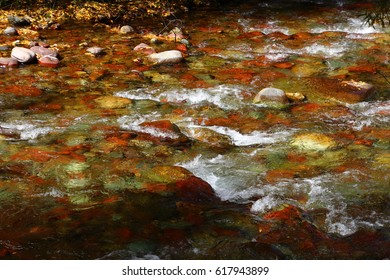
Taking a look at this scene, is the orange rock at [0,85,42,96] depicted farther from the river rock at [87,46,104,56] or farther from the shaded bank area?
the shaded bank area

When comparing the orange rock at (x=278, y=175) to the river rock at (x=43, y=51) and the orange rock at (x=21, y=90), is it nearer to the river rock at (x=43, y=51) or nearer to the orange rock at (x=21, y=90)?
the orange rock at (x=21, y=90)

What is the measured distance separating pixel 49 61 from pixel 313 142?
13.2 feet

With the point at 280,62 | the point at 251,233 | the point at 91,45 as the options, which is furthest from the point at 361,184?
the point at 91,45

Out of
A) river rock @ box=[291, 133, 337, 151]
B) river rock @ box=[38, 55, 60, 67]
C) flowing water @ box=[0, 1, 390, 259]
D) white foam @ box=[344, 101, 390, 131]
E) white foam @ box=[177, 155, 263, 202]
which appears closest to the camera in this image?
flowing water @ box=[0, 1, 390, 259]

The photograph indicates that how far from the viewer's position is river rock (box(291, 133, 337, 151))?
449 cm

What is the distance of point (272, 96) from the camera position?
555 centimetres

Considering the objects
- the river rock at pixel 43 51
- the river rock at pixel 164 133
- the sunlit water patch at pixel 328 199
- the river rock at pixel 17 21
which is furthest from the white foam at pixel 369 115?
the river rock at pixel 17 21

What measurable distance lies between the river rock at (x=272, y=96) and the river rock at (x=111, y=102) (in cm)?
149

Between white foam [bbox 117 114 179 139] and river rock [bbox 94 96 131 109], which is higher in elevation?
white foam [bbox 117 114 179 139]

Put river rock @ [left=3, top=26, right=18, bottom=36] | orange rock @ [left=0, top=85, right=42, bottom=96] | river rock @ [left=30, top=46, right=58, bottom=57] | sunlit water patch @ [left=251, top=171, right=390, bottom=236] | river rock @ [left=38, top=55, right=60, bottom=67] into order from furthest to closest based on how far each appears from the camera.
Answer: river rock @ [left=3, top=26, right=18, bottom=36] < river rock @ [left=30, top=46, right=58, bottom=57] < river rock @ [left=38, top=55, right=60, bottom=67] < orange rock @ [left=0, top=85, right=42, bottom=96] < sunlit water patch @ [left=251, top=171, right=390, bottom=236]

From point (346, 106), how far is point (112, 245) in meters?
3.49

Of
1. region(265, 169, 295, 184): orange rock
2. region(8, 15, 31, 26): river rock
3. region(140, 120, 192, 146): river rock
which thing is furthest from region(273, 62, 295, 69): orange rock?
region(8, 15, 31, 26): river rock

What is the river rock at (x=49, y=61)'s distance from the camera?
6.82 meters

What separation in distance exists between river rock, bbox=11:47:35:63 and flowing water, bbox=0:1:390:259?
0.21 m
